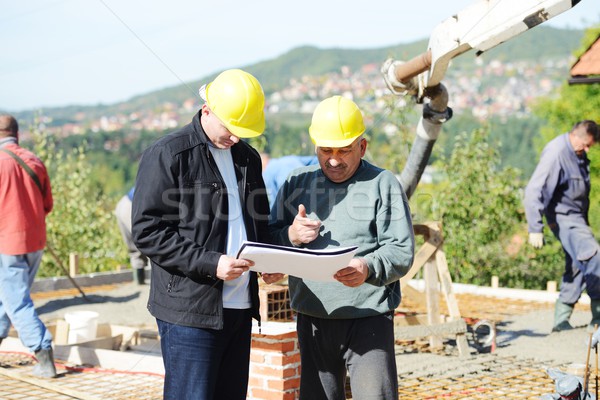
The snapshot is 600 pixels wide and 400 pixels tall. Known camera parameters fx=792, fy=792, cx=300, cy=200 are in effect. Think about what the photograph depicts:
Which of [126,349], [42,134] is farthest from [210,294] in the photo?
[42,134]

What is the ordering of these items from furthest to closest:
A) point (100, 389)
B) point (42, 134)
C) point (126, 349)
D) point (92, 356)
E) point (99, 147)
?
point (99, 147), point (42, 134), point (126, 349), point (92, 356), point (100, 389)

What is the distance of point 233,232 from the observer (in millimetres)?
3602

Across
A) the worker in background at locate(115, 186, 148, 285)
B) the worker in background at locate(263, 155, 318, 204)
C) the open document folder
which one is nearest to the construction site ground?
the worker in background at locate(115, 186, 148, 285)

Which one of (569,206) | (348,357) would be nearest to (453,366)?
(569,206)

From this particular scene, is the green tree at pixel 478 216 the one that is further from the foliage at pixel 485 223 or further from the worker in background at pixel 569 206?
the worker in background at pixel 569 206

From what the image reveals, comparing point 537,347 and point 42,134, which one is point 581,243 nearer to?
point 537,347

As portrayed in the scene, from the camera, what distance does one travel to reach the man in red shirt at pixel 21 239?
6.19 metres

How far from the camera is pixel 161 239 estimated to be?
337 cm

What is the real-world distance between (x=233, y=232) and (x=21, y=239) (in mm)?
3392

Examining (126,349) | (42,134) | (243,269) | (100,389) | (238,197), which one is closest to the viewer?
(243,269)

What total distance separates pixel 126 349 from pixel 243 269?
4.42 metres

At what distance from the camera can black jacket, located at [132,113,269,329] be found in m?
3.37

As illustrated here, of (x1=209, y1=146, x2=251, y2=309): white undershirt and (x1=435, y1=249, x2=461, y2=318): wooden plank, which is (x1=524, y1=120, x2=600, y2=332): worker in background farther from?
(x1=209, y1=146, x2=251, y2=309): white undershirt

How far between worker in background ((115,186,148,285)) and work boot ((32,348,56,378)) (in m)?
3.99
